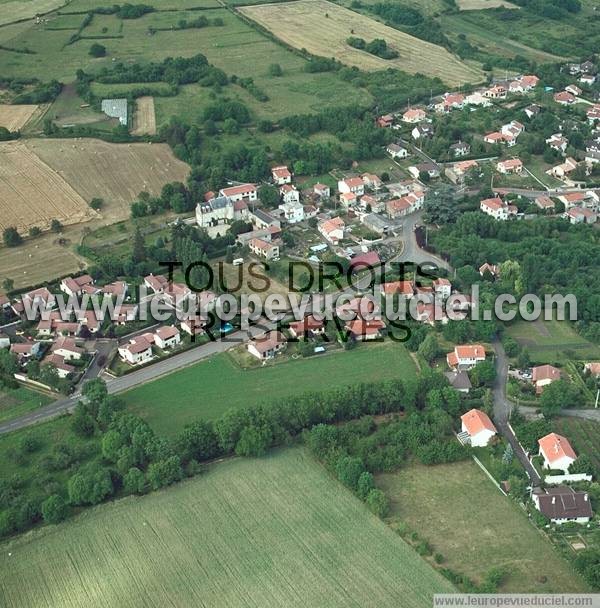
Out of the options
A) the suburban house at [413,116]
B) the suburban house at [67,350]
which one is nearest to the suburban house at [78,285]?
the suburban house at [67,350]

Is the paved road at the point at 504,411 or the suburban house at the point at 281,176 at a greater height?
the suburban house at the point at 281,176

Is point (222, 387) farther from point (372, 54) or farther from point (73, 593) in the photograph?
point (372, 54)

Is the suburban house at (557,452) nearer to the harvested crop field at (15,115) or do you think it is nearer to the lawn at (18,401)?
the lawn at (18,401)

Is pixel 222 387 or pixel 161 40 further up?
pixel 161 40

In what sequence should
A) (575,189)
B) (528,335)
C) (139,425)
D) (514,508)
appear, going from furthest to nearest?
(575,189) → (528,335) → (139,425) → (514,508)

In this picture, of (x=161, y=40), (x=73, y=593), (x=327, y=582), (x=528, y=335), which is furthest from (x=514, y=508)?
(x=161, y=40)

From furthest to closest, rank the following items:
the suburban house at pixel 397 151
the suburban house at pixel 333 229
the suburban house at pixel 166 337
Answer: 1. the suburban house at pixel 397 151
2. the suburban house at pixel 333 229
3. the suburban house at pixel 166 337

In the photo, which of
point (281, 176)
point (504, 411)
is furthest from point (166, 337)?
point (281, 176)

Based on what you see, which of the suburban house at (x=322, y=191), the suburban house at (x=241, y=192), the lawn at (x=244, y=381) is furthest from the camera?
the suburban house at (x=322, y=191)
